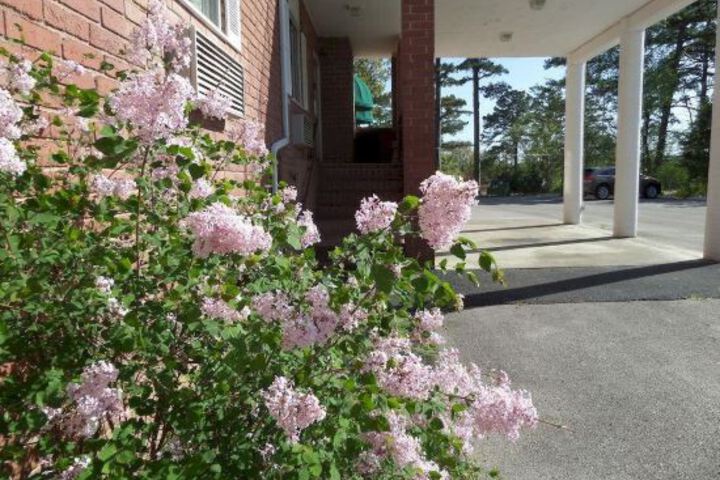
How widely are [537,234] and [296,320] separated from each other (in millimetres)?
9989

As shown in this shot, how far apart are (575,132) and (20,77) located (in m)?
12.1

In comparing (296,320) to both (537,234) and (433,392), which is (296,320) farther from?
(537,234)

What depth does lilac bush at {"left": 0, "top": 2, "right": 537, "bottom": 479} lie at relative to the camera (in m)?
1.35

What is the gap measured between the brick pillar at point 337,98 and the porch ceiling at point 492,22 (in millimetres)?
378

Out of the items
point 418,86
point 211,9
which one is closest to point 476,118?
point 418,86

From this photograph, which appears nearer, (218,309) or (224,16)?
(218,309)

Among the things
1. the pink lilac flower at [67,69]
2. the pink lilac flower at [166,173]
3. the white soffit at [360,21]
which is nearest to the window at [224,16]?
the pink lilac flower at [67,69]

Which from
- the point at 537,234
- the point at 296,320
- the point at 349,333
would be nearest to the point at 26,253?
the point at 296,320

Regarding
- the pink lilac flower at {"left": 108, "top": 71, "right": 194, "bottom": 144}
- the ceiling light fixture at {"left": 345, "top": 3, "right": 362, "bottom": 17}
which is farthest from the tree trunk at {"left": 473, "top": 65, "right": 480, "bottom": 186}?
the pink lilac flower at {"left": 108, "top": 71, "right": 194, "bottom": 144}

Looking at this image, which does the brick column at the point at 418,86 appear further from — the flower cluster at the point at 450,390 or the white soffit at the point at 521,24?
the flower cluster at the point at 450,390

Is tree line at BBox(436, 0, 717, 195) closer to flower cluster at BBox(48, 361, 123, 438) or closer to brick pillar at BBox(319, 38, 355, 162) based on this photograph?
brick pillar at BBox(319, 38, 355, 162)

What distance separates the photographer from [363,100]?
14125 mm

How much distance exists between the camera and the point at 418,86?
620 centimetres

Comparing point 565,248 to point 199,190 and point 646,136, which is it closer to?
point 199,190
